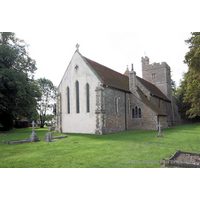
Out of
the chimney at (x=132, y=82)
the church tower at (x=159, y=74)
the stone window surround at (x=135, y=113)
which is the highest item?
the church tower at (x=159, y=74)

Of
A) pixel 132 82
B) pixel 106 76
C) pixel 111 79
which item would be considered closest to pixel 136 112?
pixel 132 82

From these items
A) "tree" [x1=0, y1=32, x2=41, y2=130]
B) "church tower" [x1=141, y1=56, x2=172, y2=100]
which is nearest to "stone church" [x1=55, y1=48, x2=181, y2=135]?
"tree" [x1=0, y1=32, x2=41, y2=130]

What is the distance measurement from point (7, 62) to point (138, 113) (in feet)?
65.1

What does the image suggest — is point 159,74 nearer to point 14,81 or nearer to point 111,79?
point 111,79

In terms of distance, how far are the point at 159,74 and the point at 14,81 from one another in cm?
3157

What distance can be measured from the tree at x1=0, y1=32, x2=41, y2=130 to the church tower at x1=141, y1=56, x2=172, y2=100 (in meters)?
26.4

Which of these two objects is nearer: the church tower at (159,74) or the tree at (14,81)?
the tree at (14,81)

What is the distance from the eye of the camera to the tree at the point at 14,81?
21641 mm

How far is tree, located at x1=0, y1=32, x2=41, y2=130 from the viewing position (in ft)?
71.0

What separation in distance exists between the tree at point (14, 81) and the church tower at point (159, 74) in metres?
26.4

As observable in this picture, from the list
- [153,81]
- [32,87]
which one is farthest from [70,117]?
[153,81]

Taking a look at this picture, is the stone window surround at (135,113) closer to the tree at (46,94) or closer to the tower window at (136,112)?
the tower window at (136,112)

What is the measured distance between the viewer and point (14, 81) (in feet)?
70.9

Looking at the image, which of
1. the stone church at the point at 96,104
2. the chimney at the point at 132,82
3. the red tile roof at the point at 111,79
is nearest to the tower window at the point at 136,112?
the stone church at the point at 96,104
